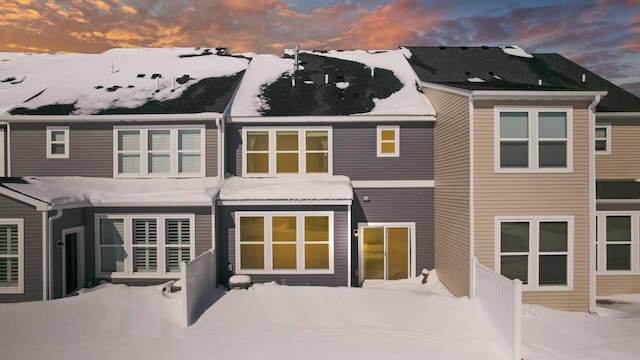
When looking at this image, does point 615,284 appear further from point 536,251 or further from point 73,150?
point 73,150

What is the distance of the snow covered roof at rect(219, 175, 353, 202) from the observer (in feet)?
44.1

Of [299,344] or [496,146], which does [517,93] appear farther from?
[299,344]

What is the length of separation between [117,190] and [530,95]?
13.1 m

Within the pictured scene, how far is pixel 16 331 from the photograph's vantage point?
31.6ft

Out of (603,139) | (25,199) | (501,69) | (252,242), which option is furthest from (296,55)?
(603,139)

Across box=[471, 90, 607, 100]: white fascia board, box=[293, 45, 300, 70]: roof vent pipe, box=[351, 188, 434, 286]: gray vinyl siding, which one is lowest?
box=[351, 188, 434, 286]: gray vinyl siding

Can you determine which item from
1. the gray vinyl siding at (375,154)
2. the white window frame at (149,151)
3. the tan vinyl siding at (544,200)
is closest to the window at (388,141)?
the gray vinyl siding at (375,154)

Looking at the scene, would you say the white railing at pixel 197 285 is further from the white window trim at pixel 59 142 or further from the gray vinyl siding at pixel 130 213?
the white window trim at pixel 59 142

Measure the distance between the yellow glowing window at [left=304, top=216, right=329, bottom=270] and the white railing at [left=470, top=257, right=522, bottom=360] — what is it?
473 cm

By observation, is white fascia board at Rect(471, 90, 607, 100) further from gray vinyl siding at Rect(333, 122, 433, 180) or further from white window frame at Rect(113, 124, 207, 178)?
white window frame at Rect(113, 124, 207, 178)

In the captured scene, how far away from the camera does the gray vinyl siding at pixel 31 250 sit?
11680mm

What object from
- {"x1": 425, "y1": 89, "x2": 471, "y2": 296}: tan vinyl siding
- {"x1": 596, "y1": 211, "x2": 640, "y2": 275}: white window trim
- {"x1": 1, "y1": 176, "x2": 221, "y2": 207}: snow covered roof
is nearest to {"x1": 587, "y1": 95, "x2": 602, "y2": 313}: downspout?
{"x1": 596, "y1": 211, "x2": 640, "y2": 275}: white window trim

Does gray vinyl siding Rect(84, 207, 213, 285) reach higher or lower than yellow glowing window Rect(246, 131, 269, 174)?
lower

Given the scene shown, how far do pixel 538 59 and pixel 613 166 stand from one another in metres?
6.45
